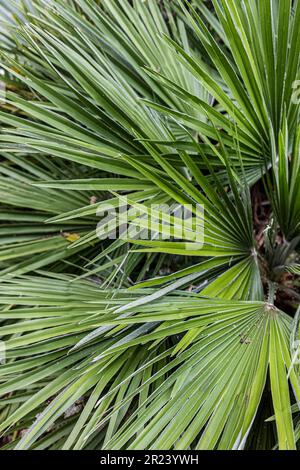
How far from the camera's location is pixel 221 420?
2.13ft

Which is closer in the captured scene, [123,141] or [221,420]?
[221,420]

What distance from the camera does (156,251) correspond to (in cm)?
71

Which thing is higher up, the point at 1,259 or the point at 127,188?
the point at 127,188

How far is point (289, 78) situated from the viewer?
2.81ft

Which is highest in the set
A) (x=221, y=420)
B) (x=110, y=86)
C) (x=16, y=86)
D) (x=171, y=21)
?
(x=171, y=21)

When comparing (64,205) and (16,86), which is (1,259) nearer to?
(64,205)

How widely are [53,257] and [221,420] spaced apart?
612mm

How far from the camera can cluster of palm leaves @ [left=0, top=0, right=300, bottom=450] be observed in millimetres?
697

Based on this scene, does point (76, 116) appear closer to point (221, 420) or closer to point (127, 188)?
point (127, 188)

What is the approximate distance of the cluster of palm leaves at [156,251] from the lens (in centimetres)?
70

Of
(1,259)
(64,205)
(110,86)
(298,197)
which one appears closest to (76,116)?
(110,86)

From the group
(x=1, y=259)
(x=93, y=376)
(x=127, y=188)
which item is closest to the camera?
(x=93, y=376)

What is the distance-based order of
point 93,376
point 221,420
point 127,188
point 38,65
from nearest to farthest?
1. point 221,420
2. point 93,376
3. point 127,188
4. point 38,65

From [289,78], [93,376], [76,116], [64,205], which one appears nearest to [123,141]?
[76,116]
